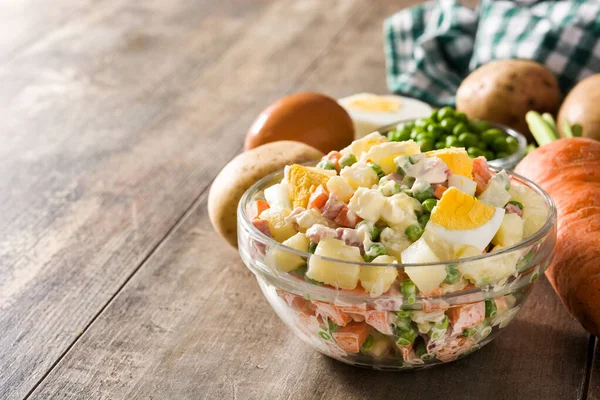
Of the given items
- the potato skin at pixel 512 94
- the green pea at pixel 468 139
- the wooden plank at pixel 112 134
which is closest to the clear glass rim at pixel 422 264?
the wooden plank at pixel 112 134

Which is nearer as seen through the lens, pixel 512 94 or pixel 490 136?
pixel 490 136

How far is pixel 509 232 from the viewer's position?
126 cm

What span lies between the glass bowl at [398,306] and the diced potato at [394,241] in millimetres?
49

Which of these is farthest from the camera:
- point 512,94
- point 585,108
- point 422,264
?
point 512,94

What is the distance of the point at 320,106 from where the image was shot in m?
2.08

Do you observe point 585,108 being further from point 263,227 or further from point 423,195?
point 263,227

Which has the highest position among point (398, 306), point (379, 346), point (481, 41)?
point (398, 306)

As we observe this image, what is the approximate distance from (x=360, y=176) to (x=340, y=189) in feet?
0.16

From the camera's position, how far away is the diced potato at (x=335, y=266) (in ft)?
3.84

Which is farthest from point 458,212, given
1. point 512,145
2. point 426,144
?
point 512,145

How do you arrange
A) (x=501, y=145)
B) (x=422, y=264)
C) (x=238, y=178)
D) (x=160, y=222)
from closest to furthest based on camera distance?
→ 1. (x=422, y=264)
2. (x=238, y=178)
3. (x=160, y=222)
4. (x=501, y=145)

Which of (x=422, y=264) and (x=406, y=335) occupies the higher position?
(x=422, y=264)

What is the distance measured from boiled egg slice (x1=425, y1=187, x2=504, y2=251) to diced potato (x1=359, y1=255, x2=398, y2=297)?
103 millimetres

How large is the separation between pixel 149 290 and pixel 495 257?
752 millimetres
